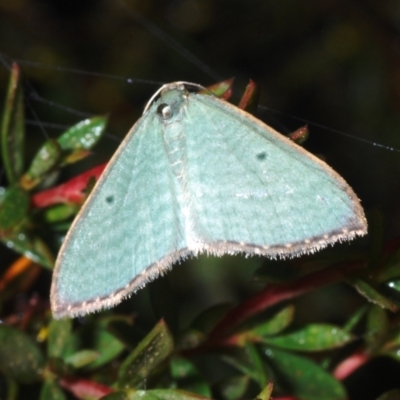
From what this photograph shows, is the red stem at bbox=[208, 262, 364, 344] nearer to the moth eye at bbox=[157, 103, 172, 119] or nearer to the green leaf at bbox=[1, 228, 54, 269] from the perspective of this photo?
the green leaf at bbox=[1, 228, 54, 269]

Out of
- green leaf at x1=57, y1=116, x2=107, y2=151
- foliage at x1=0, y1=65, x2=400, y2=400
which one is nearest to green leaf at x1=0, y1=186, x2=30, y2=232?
foliage at x1=0, y1=65, x2=400, y2=400

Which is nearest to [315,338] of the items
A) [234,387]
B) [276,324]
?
[276,324]

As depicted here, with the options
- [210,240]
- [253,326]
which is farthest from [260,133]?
[253,326]

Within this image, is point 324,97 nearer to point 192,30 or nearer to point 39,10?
point 192,30

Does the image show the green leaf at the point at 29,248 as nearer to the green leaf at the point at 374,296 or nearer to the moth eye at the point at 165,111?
the moth eye at the point at 165,111

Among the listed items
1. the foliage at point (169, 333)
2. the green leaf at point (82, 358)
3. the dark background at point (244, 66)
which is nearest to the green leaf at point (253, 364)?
the foliage at point (169, 333)

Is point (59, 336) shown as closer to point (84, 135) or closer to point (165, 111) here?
point (84, 135)
